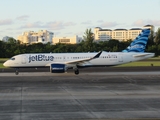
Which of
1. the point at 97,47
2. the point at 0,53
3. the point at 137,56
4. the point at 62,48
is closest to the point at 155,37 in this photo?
the point at 97,47

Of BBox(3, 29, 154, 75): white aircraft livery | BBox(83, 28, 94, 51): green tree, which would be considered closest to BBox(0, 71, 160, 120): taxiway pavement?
BBox(3, 29, 154, 75): white aircraft livery

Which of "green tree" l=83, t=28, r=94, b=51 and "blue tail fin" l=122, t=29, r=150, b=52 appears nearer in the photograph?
"blue tail fin" l=122, t=29, r=150, b=52

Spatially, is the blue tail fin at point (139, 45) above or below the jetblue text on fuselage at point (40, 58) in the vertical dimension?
above

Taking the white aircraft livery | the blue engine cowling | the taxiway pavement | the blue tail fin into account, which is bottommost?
the taxiway pavement

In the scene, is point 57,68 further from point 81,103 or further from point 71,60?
point 81,103

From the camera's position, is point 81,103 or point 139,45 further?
point 139,45

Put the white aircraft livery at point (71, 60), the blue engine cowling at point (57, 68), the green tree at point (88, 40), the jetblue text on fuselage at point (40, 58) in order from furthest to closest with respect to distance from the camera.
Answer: the green tree at point (88, 40)
the jetblue text on fuselage at point (40, 58)
the white aircraft livery at point (71, 60)
the blue engine cowling at point (57, 68)

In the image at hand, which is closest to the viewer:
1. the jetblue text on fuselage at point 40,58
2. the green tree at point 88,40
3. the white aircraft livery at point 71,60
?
the white aircraft livery at point 71,60

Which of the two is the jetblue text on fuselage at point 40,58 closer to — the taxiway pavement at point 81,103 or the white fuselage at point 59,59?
the white fuselage at point 59,59

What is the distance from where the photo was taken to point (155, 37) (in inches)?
5256

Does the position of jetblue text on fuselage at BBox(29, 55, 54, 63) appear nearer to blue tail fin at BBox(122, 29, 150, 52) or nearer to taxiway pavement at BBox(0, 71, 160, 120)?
blue tail fin at BBox(122, 29, 150, 52)

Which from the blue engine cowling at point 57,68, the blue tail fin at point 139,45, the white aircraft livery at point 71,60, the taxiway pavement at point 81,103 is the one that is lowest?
the taxiway pavement at point 81,103

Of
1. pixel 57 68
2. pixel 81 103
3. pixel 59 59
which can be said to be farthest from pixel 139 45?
pixel 81 103

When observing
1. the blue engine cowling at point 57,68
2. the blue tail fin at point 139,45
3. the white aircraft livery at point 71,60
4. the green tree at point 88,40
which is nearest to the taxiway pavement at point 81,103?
the blue engine cowling at point 57,68
